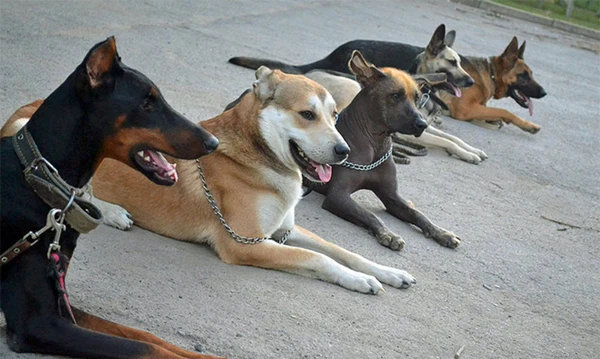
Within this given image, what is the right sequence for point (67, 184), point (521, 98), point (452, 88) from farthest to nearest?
point (521, 98) < point (452, 88) < point (67, 184)

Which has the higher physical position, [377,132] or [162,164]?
[162,164]

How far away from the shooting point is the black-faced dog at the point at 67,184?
135 inches

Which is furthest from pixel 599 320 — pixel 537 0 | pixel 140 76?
pixel 537 0

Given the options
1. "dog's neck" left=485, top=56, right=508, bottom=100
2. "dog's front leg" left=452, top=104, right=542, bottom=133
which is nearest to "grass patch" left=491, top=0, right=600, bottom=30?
"dog's neck" left=485, top=56, right=508, bottom=100

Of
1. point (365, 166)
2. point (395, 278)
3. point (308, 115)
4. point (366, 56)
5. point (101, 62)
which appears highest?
point (101, 62)

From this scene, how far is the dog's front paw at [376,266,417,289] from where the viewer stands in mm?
5301

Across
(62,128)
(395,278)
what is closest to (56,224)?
(62,128)

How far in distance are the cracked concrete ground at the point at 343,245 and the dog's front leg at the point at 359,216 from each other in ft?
0.24

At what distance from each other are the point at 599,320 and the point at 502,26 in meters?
16.0

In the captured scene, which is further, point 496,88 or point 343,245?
point 496,88

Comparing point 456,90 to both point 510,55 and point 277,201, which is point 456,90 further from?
point 277,201

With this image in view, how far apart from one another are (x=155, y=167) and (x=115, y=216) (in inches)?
56.2

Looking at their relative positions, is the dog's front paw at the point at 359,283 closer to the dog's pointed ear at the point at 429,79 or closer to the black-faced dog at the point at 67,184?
the black-faced dog at the point at 67,184

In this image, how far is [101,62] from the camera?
11.6 feet
